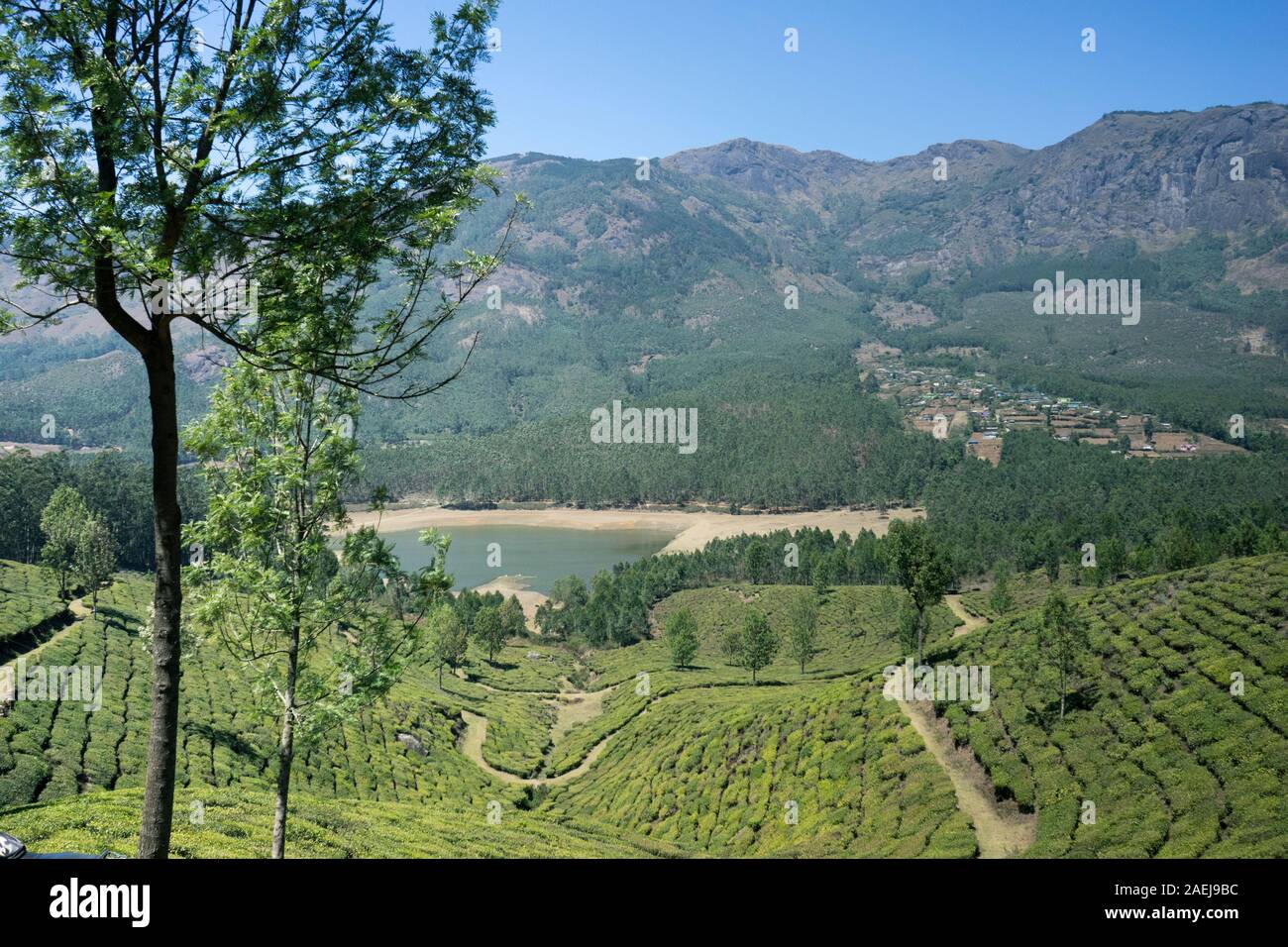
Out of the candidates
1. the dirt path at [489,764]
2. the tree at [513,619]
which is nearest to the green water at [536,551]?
the tree at [513,619]

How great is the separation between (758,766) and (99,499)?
96575 mm

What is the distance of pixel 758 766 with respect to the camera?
3594 cm

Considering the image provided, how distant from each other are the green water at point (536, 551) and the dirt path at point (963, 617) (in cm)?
5188

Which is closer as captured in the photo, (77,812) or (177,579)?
(177,579)

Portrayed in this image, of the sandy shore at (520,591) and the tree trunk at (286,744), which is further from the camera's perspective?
the sandy shore at (520,591)

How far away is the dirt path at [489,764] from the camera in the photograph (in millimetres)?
44469

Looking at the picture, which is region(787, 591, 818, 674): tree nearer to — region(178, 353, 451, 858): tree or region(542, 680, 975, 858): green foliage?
region(542, 680, 975, 858): green foliage

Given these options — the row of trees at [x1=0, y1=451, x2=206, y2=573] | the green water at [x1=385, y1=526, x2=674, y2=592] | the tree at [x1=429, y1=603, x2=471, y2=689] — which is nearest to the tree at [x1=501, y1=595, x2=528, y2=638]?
the tree at [x1=429, y1=603, x2=471, y2=689]

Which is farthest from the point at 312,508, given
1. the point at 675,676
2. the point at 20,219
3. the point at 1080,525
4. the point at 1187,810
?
the point at 1080,525

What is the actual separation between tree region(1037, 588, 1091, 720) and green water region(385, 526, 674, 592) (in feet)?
268

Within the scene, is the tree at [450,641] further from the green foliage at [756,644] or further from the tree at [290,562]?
the tree at [290,562]
